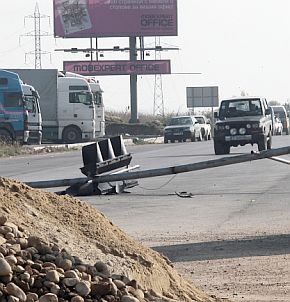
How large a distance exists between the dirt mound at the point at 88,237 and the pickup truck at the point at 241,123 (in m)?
33.1

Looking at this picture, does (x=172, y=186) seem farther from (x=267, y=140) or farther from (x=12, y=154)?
(x=12, y=154)

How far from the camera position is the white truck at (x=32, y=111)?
56094 mm

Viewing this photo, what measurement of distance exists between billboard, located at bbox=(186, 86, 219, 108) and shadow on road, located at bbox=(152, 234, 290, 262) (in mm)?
97187

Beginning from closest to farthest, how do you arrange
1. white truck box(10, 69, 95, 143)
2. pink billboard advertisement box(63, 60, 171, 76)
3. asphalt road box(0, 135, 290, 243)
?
1. asphalt road box(0, 135, 290, 243)
2. white truck box(10, 69, 95, 143)
3. pink billboard advertisement box(63, 60, 171, 76)

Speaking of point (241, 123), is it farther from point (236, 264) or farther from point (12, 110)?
point (236, 264)

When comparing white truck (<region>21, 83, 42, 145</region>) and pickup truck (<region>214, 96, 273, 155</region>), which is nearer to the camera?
pickup truck (<region>214, 96, 273, 155</region>)

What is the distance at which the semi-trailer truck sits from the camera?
180 feet

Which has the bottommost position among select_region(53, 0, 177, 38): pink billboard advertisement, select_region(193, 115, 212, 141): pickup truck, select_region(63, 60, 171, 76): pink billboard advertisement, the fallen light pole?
select_region(193, 115, 212, 141): pickup truck

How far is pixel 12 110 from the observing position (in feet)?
181

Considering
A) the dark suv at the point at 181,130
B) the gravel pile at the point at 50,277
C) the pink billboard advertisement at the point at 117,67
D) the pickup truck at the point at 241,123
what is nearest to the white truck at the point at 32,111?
Result: the pickup truck at the point at 241,123

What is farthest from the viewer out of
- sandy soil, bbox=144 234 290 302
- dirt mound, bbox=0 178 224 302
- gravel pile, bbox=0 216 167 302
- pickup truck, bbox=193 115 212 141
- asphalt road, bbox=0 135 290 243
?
pickup truck, bbox=193 115 212 141

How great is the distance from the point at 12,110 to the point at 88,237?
4669 cm

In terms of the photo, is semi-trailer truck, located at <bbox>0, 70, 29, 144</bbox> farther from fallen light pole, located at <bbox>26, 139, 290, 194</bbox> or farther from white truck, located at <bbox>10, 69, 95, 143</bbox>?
fallen light pole, located at <bbox>26, 139, 290, 194</bbox>

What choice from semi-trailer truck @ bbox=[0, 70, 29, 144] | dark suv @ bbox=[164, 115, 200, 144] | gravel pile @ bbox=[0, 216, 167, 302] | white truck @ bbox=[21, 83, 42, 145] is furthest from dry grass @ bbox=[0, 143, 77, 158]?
gravel pile @ bbox=[0, 216, 167, 302]
